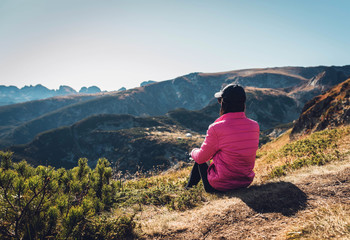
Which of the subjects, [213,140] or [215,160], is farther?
[215,160]

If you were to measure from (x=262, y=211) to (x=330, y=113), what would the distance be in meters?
18.3

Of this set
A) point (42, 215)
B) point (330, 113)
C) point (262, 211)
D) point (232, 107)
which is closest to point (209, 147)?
point (232, 107)

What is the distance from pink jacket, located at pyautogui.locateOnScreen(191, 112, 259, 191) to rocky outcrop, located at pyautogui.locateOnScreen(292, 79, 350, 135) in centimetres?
1303

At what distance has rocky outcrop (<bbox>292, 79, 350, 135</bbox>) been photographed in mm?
14584

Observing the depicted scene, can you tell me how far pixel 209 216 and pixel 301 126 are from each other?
25.0 m

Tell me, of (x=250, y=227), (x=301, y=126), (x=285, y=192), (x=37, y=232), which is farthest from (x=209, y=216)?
(x=301, y=126)

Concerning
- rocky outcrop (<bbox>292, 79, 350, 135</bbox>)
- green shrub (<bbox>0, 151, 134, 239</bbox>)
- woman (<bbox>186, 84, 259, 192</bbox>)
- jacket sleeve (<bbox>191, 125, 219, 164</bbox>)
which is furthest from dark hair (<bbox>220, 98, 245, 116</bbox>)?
rocky outcrop (<bbox>292, 79, 350, 135</bbox>)

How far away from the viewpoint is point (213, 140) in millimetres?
4461

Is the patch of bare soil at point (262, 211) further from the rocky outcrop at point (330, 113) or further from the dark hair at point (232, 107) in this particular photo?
the rocky outcrop at point (330, 113)

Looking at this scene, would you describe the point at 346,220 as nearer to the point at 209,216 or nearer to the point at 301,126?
the point at 209,216

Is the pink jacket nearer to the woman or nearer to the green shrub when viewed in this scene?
the woman

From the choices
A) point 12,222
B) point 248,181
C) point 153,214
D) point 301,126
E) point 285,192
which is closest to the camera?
point 12,222

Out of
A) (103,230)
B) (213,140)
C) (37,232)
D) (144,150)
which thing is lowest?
(144,150)

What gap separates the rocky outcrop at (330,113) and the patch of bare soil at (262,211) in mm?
12203
